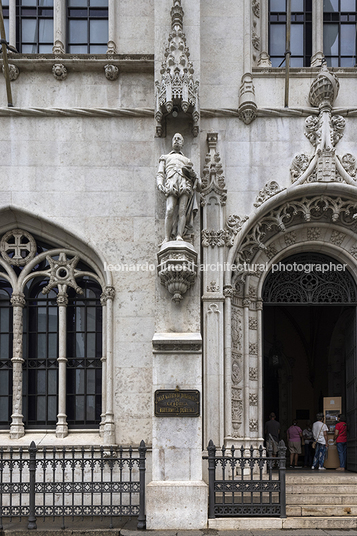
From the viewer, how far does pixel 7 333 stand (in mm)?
15398

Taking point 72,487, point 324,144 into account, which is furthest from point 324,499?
point 324,144

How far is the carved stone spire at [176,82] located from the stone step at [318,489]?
24.2ft

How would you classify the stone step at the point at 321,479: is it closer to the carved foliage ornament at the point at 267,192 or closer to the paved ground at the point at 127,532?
the paved ground at the point at 127,532

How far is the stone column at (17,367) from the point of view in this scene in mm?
14633

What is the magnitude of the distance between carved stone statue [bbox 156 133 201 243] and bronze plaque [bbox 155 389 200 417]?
294cm

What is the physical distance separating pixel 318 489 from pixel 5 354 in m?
7.27

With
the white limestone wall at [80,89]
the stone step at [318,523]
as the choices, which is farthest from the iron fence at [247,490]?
the white limestone wall at [80,89]

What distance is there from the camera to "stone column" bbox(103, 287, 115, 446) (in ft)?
46.6

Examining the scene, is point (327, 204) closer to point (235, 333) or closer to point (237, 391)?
point (235, 333)

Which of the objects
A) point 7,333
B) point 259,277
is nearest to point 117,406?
point 7,333

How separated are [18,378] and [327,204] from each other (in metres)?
7.79

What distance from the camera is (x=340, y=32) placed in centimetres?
1634

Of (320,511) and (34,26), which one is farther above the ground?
(34,26)

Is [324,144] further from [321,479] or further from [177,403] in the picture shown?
[321,479]
